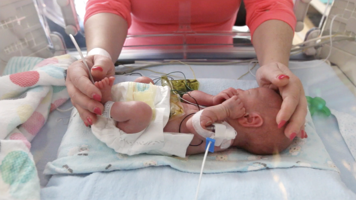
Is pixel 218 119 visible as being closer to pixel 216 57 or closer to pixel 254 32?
pixel 254 32

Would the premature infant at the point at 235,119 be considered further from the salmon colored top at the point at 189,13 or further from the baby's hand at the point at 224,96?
the salmon colored top at the point at 189,13

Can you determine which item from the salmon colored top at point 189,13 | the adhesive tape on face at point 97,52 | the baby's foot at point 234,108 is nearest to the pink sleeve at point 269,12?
the salmon colored top at point 189,13

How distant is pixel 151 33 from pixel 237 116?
774 mm

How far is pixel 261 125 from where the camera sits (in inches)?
36.9

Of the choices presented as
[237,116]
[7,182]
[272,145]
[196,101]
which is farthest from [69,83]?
[272,145]

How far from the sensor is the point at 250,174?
0.87m

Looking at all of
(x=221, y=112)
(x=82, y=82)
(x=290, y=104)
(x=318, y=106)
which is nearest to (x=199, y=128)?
(x=221, y=112)

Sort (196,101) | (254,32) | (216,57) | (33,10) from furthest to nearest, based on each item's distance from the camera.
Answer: (216,57)
(33,10)
(254,32)
(196,101)

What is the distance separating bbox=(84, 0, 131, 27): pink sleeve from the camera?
1.18m

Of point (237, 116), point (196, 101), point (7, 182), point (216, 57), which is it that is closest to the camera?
point (7, 182)

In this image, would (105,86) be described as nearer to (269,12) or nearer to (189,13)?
(189,13)

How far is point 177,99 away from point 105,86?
337mm

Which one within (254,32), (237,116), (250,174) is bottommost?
(250,174)

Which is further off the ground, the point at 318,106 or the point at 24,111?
the point at 24,111
